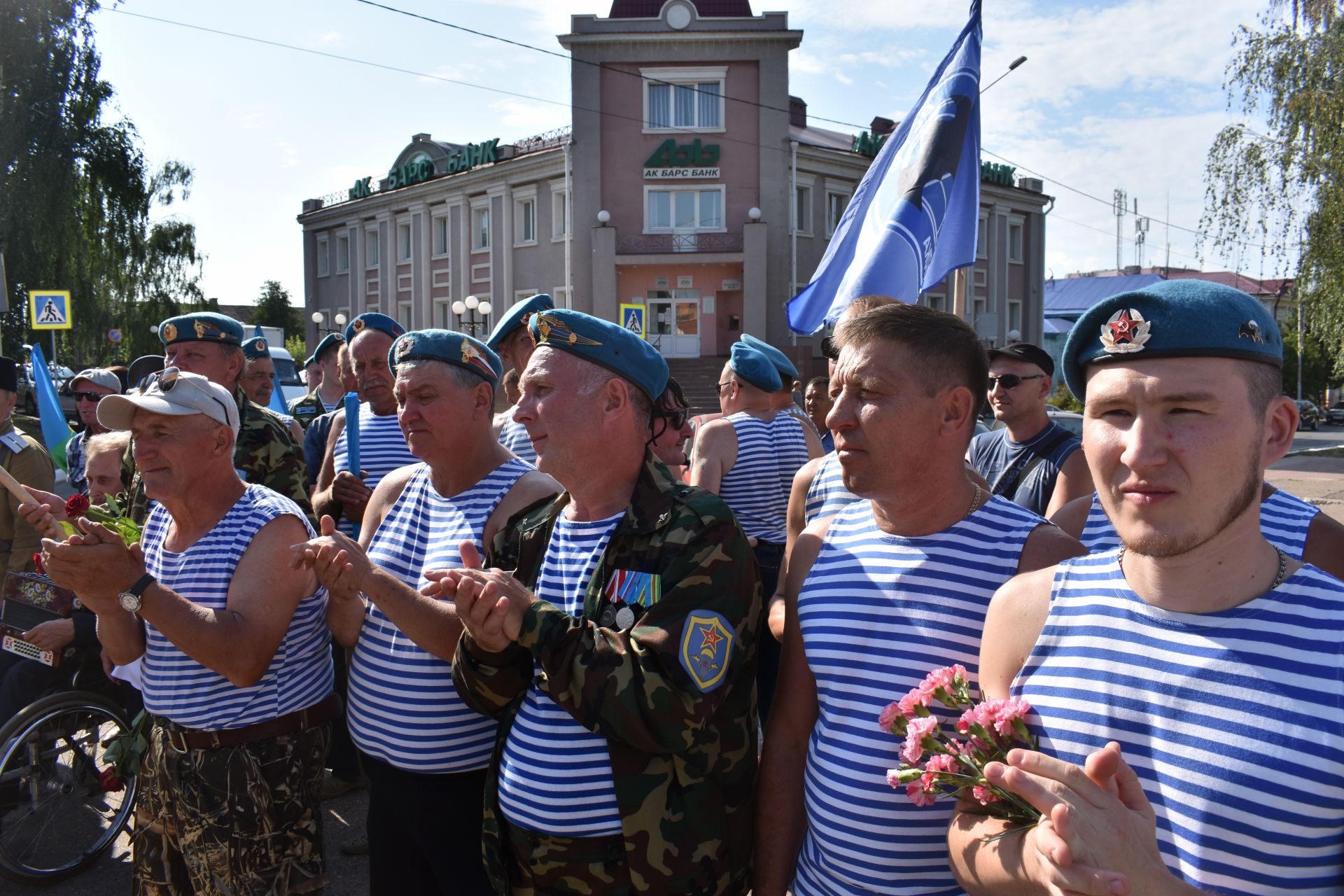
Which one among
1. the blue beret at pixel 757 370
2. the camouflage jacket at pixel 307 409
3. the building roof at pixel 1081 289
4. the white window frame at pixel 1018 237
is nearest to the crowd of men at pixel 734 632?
the blue beret at pixel 757 370

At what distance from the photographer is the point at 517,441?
4855mm

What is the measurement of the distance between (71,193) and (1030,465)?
84.9ft

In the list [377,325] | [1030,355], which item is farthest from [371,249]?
[1030,355]

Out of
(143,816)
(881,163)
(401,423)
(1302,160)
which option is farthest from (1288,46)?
(143,816)

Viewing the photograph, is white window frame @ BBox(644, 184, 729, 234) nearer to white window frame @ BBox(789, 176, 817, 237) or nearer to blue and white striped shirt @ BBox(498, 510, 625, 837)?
white window frame @ BBox(789, 176, 817, 237)

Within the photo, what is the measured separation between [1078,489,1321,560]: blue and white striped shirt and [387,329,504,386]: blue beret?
1.97 metres

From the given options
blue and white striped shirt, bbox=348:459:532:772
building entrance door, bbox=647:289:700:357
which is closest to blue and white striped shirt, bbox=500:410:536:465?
blue and white striped shirt, bbox=348:459:532:772

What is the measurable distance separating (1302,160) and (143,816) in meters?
19.6

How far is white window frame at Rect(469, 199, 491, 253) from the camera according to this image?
108ft

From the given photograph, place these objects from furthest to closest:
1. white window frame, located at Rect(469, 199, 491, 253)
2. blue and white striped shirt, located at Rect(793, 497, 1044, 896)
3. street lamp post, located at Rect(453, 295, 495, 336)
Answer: white window frame, located at Rect(469, 199, 491, 253) < street lamp post, located at Rect(453, 295, 495, 336) < blue and white striped shirt, located at Rect(793, 497, 1044, 896)

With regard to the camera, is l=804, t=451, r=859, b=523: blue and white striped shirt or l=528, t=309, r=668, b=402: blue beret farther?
l=804, t=451, r=859, b=523: blue and white striped shirt

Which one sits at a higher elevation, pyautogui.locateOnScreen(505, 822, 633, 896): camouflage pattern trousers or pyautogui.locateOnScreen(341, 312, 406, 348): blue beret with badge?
pyautogui.locateOnScreen(341, 312, 406, 348): blue beret with badge

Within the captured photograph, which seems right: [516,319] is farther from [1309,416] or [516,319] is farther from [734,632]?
[1309,416]

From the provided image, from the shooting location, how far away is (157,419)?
2.86 metres
